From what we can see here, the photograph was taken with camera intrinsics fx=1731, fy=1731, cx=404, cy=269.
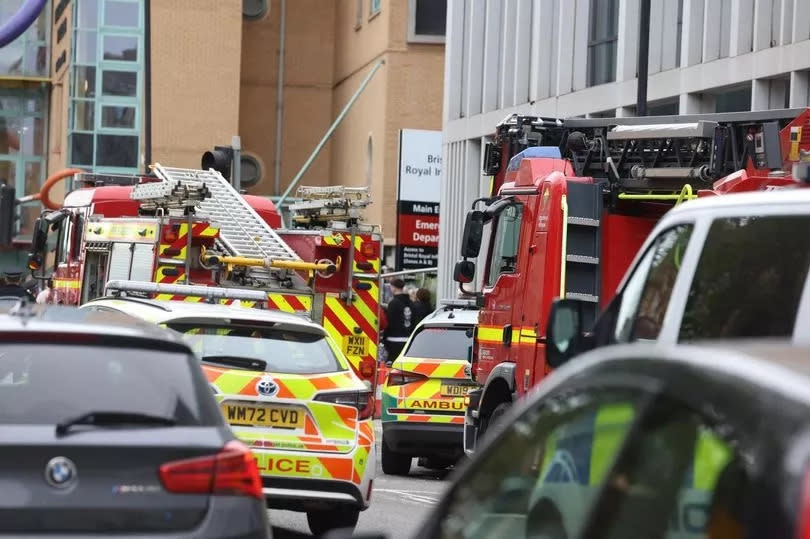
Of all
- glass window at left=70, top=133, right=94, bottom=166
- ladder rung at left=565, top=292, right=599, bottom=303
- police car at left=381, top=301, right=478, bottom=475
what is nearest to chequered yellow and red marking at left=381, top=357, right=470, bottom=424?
police car at left=381, top=301, right=478, bottom=475

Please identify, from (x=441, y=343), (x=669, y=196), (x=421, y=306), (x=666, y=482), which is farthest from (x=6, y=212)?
(x=666, y=482)

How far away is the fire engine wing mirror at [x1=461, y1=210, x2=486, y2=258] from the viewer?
1388 cm

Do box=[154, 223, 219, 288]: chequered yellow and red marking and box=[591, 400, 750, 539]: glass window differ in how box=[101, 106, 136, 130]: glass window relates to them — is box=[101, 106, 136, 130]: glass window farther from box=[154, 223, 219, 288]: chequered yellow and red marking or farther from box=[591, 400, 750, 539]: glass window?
box=[591, 400, 750, 539]: glass window

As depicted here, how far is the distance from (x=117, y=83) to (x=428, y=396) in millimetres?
33609

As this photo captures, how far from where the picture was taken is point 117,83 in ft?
160

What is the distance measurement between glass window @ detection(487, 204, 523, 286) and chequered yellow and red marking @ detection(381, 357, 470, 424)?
2815 mm

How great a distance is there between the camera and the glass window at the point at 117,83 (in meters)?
48.8

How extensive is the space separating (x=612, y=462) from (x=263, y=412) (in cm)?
731

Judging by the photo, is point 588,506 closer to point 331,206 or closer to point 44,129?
point 331,206

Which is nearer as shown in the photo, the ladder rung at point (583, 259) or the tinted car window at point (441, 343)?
the ladder rung at point (583, 259)

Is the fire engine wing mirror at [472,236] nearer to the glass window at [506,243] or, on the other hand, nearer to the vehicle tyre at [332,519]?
the glass window at [506,243]

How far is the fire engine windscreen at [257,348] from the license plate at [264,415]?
0.82 feet

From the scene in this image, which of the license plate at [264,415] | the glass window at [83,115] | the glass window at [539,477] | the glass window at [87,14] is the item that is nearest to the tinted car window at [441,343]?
the license plate at [264,415]

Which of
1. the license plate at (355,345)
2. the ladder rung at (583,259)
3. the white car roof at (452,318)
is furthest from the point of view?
the license plate at (355,345)
